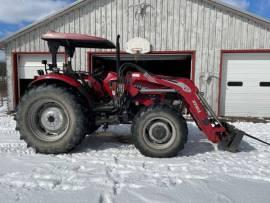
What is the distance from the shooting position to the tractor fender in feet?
13.1

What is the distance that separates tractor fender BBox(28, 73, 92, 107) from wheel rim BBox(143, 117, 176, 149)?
110cm

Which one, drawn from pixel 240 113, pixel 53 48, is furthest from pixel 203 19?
pixel 53 48

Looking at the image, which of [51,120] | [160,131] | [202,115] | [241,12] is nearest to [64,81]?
[51,120]

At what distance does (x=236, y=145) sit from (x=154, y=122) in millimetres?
1438

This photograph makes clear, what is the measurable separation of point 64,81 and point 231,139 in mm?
2956

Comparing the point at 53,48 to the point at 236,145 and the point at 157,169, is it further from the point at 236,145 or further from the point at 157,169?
the point at 236,145

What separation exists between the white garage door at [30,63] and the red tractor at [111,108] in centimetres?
478

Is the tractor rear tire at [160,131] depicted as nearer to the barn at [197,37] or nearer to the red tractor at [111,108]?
the red tractor at [111,108]

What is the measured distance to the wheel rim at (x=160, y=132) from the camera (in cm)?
381

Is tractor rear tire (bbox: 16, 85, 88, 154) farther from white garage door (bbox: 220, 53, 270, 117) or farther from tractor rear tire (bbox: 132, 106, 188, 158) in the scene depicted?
white garage door (bbox: 220, 53, 270, 117)

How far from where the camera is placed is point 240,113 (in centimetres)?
841

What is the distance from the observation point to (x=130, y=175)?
10.3 feet

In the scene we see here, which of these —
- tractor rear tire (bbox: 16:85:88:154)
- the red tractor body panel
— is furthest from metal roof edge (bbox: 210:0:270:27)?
tractor rear tire (bbox: 16:85:88:154)

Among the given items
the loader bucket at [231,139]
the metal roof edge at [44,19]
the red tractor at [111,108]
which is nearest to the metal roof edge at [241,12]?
the metal roof edge at [44,19]
